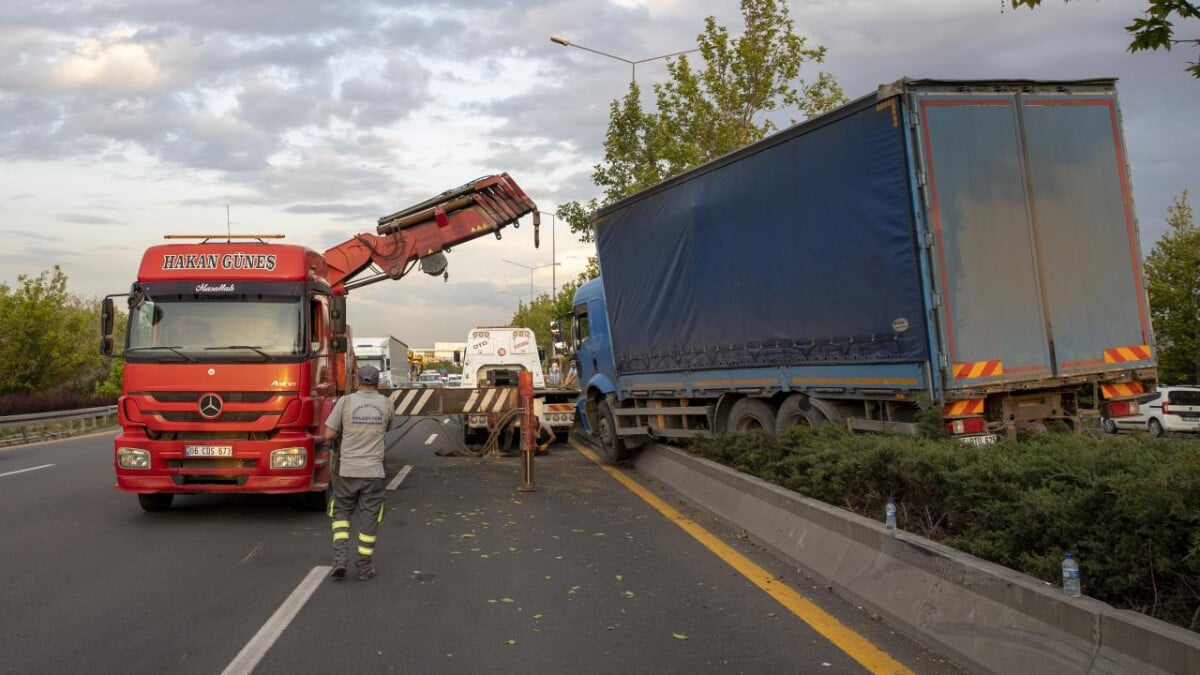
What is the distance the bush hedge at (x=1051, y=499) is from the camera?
14.0ft

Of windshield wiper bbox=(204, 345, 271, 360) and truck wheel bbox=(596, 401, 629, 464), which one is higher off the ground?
windshield wiper bbox=(204, 345, 271, 360)

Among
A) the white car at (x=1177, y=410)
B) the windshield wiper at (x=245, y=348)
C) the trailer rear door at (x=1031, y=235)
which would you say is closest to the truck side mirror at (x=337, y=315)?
the windshield wiper at (x=245, y=348)

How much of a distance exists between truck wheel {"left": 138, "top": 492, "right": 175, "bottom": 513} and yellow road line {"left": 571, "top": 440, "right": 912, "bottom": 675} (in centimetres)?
552

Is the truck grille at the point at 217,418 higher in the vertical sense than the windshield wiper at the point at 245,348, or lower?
lower

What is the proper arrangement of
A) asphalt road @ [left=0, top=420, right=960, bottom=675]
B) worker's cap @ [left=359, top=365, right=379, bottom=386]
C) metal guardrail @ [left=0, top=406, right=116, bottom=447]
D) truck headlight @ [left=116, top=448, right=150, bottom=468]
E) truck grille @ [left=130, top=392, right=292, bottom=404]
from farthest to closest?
metal guardrail @ [left=0, top=406, right=116, bottom=447] < truck grille @ [left=130, top=392, right=292, bottom=404] < truck headlight @ [left=116, top=448, right=150, bottom=468] < worker's cap @ [left=359, top=365, right=379, bottom=386] < asphalt road @ [left=0, top=420, right=960, bottom=675]

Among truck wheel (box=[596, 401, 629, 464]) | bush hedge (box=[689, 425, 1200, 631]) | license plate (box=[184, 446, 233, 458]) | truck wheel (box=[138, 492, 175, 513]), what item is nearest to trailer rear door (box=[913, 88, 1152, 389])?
bush hedge (box=[689, 425, 1200, 631])

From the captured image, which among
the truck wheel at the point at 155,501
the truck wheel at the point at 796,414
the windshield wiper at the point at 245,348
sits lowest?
the truck wheel at the point at 155,501

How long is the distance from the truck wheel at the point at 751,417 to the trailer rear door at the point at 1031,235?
3.22 meters

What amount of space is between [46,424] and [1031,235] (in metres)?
28.2

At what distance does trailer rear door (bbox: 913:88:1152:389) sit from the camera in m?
8.41

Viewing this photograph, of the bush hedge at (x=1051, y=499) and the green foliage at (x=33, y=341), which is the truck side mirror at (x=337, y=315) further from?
the green foliage at (x=33, y=341)

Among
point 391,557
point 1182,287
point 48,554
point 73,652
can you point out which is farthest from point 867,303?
point 1182,287

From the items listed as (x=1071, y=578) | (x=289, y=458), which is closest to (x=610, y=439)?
(x=289, y=458)

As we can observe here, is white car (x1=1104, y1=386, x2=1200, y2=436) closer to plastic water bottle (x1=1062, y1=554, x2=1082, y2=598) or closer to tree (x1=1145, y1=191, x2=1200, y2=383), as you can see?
tree (x1=1145, y1=191, x2=1200, y2=383)
